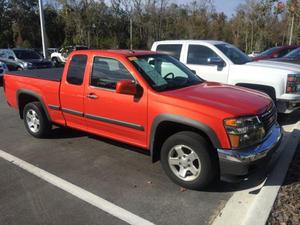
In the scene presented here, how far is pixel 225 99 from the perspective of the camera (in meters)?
4.29

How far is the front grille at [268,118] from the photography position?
4.19 m

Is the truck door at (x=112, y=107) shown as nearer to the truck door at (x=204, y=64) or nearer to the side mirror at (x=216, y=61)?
the side mirror at (x=216, y=61)

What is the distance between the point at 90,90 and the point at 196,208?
241 cm

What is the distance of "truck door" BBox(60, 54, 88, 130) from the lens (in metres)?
A: 5.36

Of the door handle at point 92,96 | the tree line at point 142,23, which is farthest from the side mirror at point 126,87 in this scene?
the tree line at point 142,23

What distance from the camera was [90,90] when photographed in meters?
5.18

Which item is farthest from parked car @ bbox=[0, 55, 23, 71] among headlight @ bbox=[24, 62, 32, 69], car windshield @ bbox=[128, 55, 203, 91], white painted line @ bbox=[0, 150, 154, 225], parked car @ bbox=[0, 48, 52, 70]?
car windshield @ bbox=[128, 55, 203, 91]

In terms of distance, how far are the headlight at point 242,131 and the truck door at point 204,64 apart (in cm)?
395

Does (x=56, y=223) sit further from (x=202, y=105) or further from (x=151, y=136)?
(x=202, y=105)

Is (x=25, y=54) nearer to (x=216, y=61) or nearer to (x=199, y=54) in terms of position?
(x=199, y=54)

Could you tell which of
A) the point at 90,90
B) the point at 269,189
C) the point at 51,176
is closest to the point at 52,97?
the point at 90,90

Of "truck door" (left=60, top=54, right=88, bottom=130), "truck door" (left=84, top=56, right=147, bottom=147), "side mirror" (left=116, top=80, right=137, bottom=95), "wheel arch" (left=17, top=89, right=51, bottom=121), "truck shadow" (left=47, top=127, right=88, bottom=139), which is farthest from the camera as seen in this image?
"truck shadow" (left=47, top=127, right=88, bottom=139)

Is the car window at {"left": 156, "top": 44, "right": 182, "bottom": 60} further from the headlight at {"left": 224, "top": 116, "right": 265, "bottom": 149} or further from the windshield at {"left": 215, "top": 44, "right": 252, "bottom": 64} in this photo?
the headlight at {"left": 224, "top": 116, "right": 265, "bottom": 149}

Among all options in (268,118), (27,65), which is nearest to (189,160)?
(268,118)
